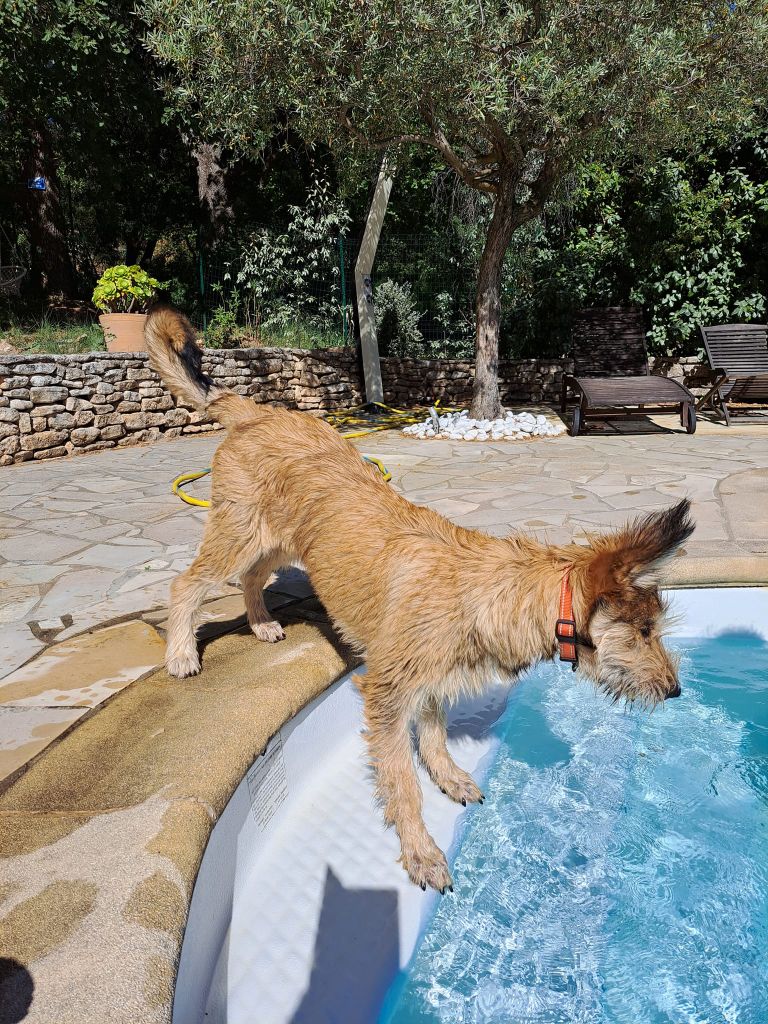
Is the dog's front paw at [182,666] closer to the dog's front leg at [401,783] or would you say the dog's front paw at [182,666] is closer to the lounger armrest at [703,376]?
the dog's front leg at [401,783]

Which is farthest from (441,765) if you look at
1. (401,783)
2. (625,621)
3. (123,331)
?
(123,331)

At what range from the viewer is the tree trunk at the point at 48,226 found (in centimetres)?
1616

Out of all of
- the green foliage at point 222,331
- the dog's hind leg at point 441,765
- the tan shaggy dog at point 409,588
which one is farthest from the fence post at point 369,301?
the dog's hind leg at point 441,765

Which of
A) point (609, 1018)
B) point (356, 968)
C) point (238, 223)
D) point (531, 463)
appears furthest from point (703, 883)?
point (238, 223)

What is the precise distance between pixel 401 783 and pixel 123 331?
10695 mm

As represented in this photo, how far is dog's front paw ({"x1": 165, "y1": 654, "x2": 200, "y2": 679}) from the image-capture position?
10.2 ft

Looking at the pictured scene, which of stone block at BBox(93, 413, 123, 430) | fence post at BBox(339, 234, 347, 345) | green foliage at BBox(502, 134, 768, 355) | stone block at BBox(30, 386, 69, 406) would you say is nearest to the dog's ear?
stone block at BBox(30, 386, 69, 406)

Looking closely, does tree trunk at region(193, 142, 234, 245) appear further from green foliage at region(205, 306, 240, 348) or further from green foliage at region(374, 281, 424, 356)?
green foliage at region(374, 281, 424, 356)

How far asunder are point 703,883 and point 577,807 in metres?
0.55

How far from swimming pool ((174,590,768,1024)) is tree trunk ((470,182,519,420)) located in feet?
28.7

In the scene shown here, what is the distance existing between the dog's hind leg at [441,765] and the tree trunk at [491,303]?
362 inches

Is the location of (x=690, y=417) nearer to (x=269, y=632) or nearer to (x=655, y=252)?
(x=655, y=252)

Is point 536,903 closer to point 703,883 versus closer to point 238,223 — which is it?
point 703,883

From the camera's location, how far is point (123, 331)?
11.5m
